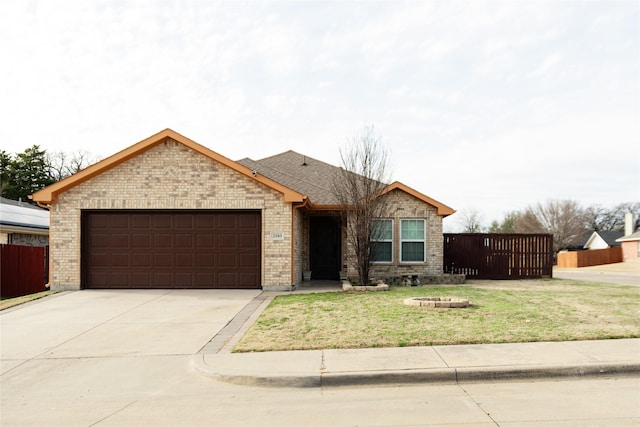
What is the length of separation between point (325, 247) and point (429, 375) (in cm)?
1274

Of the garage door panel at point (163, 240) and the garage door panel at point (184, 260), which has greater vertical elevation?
the garage door panel at point (163, 240)

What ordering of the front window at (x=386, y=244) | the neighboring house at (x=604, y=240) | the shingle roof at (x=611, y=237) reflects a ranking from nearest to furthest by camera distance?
the front window at (x=386, y=244) → the shingle roof at (x=611, y=237) → the neighboring house at (x=604, y=240)

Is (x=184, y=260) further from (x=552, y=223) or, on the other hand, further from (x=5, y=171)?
(x=552, y=223)

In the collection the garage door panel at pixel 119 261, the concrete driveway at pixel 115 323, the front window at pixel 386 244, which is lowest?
the concrete driveway at pixel 115 323

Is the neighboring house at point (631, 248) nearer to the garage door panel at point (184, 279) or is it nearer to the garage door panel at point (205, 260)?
the garage door panel at point (205, 260)

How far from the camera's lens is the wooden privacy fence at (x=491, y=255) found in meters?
20.0

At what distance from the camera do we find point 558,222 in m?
63.6

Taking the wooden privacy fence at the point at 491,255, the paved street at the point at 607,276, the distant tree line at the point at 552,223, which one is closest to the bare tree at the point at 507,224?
the distant tree line at the point at 552,223

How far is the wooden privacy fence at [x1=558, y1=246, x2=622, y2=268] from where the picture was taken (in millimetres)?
43594

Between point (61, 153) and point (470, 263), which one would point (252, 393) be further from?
point (61, 153)

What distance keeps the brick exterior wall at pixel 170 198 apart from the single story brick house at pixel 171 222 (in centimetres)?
3

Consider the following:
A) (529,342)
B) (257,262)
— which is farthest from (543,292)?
(257,262)

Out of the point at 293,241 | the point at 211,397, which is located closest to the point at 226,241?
the point at 293,241

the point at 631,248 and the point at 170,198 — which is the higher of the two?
the point at 170,198
